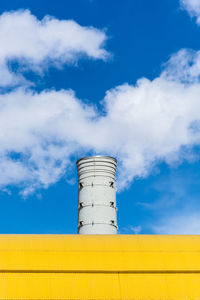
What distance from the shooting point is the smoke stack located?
931 inches

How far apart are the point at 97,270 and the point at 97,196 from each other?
11690mm

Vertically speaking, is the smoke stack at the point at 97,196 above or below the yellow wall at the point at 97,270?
above

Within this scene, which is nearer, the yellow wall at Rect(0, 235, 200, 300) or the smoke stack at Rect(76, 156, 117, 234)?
the yellow wall at Rect(0, 235, 200, 300)

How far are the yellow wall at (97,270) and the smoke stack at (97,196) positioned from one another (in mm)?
10568

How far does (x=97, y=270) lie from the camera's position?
40.1 ft

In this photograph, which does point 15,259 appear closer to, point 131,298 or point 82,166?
point 131,298

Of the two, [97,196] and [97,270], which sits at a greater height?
[97,196]

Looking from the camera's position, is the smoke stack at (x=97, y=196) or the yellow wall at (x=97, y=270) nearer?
the yellow wall at (x=97, y=270)

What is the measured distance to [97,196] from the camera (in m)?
23.9

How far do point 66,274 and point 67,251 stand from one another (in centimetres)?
79

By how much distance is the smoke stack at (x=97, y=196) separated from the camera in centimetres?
2364

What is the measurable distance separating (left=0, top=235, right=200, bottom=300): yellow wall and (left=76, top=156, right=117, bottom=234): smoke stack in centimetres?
1057

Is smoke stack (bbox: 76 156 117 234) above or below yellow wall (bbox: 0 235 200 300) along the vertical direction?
above

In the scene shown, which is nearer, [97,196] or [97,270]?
[97,270]
